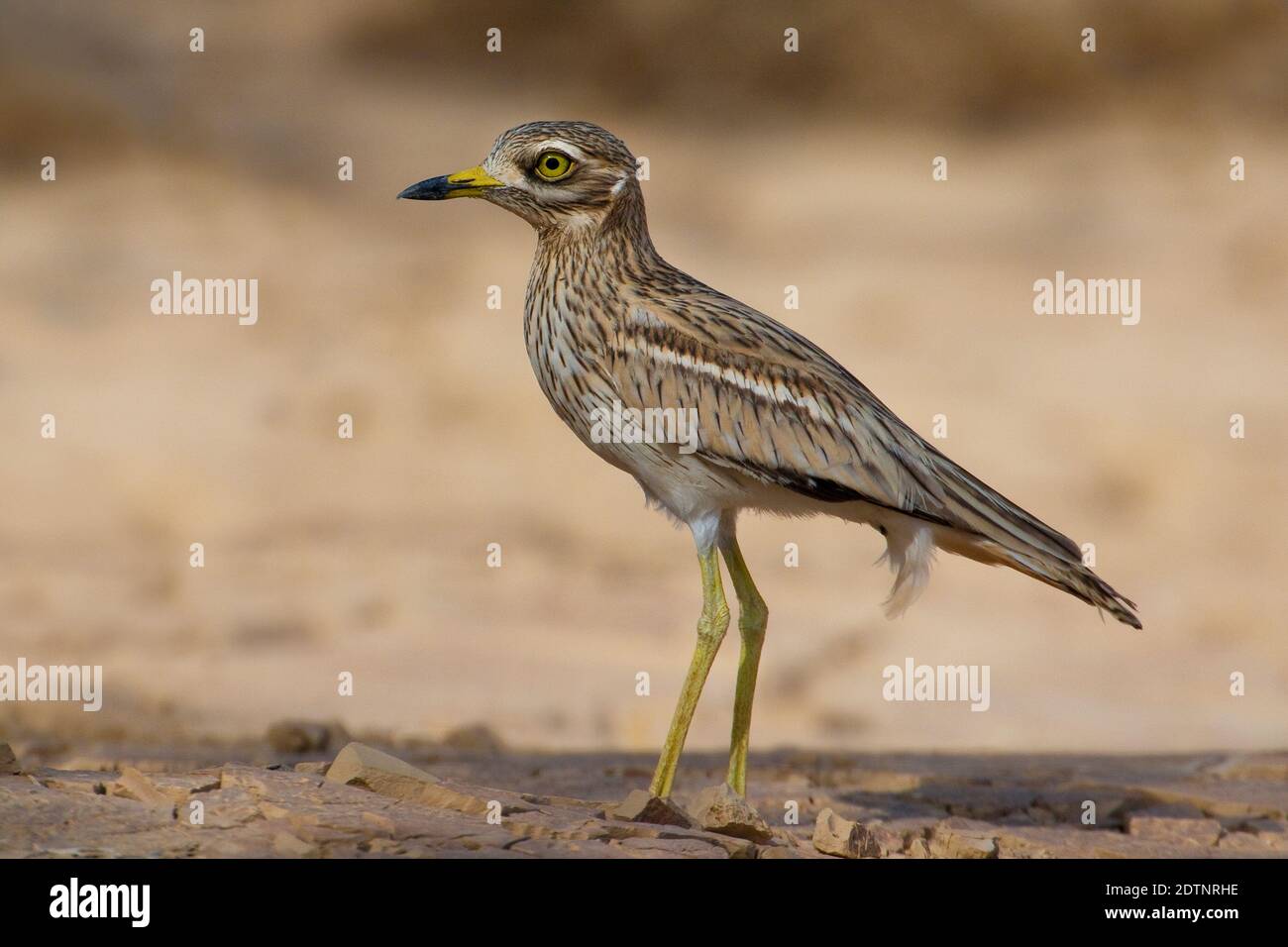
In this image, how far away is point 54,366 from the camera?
1127 centimetres

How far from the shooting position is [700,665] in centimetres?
468

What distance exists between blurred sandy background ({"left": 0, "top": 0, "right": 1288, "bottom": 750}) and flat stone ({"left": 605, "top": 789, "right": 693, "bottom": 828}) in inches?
186

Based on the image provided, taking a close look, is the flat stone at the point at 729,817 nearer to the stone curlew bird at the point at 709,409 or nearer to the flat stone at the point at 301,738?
the stone curlew bird at the point at 709,409

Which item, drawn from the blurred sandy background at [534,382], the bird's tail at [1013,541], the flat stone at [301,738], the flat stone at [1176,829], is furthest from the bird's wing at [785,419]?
the blurred sandy background at [534,382]

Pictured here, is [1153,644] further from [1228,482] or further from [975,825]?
[975,825]

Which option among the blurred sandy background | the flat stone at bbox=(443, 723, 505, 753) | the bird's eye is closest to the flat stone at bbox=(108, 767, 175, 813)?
the bird's eye

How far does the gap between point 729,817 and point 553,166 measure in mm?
2001

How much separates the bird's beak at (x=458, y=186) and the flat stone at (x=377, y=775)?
1695 millimetres

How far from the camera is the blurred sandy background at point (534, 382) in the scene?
9828 millimetres

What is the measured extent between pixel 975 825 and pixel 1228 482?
6664 millimetres

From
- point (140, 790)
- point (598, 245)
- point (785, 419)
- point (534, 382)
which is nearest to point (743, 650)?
point (785, 419)

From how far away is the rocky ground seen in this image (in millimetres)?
3574

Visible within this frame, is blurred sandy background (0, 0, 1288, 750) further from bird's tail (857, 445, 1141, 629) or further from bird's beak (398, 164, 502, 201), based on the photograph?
bird's beak (398, 164, 502, 201)
